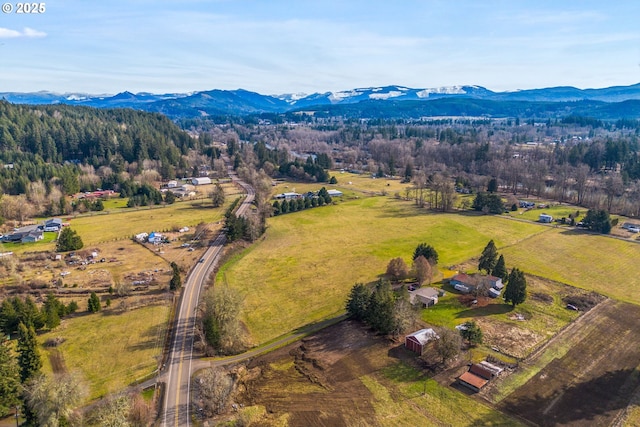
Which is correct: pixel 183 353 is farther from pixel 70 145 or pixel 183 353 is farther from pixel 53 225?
pixel 70 145

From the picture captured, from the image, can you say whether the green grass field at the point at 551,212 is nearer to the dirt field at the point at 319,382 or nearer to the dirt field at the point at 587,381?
the dirt field at the point at 587,381

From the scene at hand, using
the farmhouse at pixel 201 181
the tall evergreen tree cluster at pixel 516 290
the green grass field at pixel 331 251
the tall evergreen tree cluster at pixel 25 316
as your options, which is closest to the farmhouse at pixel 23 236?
the tall evergreen tree cluster at pixel 25 316

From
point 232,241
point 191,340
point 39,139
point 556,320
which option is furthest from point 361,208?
point 39,139

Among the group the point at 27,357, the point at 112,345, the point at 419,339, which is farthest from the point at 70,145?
the point at 419,339

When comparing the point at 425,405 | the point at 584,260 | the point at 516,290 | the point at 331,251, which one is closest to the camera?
the point at 425,405

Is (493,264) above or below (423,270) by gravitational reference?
below
